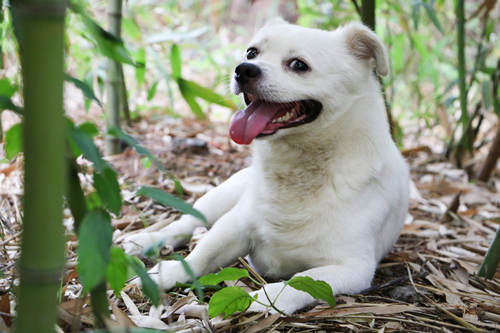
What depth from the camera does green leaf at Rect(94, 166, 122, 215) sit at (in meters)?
1.10

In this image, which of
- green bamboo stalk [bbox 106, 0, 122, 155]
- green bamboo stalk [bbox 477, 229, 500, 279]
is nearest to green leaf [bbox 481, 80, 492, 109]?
green bamboo stalk [bbox 477, 229, 500, 279]

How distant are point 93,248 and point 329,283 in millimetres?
1185

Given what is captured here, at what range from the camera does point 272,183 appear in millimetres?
2299

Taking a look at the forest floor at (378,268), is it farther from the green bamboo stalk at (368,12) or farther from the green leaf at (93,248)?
the green bamboo stalk at (368,12)

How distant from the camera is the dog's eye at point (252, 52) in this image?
2422 mm

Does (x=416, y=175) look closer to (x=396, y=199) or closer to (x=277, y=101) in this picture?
(x=396, y=199)

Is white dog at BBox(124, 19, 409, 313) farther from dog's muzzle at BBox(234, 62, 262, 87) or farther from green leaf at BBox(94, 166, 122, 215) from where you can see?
green leaf at BBox(94, 166, 122, 215)

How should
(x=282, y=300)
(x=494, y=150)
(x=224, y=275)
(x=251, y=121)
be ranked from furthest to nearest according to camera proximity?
1. (x=494, y=150)
2. (x=251, y=121)
3. (x=282, y=300)
4. (x=224, y=275)

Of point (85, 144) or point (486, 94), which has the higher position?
point (85, 144)

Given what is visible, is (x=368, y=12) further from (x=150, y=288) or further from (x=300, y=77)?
(x=150, y=288)

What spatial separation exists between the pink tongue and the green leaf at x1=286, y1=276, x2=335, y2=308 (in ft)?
2.33

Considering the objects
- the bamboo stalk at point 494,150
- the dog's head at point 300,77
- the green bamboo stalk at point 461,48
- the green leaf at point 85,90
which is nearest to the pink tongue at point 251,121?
the dog's head at point 300,77

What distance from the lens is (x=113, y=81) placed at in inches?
132

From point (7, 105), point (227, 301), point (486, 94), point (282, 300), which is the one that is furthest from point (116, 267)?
point (486, 94)
